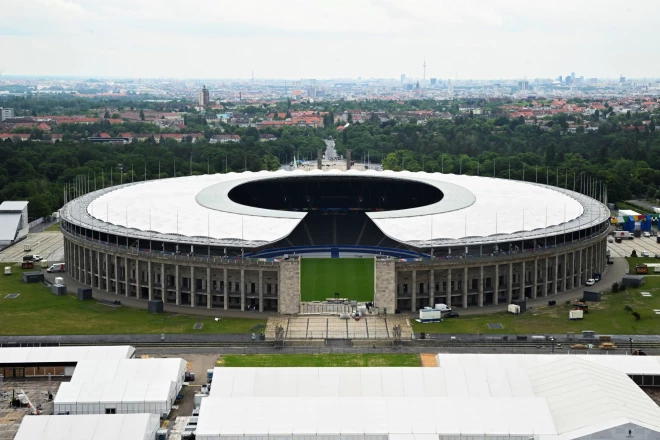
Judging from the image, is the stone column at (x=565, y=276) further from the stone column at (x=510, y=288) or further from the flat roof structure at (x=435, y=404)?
the flat roof structure at (x=435, y=404)

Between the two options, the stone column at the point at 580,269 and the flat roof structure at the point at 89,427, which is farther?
the stone column at the point at 580,269

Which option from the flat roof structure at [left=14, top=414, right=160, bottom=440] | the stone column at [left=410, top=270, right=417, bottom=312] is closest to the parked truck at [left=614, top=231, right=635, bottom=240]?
the stone column at [left=410, top=270, right=417, bottom=312]

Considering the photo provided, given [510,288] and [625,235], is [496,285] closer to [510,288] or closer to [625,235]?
[510,288]

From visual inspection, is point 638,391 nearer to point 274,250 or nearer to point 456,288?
point 456,288

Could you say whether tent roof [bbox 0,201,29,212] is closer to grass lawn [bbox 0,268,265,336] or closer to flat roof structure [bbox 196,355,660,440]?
grass lawn [bbox 0,268,265,336]

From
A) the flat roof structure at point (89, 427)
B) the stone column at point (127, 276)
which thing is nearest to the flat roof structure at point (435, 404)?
the flat roof structure at point (89, 427)

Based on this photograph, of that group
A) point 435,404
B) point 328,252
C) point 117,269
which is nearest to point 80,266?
point 117,269
